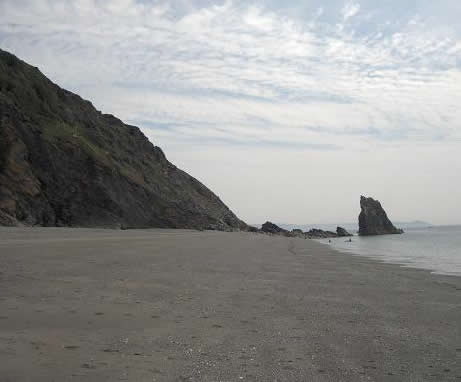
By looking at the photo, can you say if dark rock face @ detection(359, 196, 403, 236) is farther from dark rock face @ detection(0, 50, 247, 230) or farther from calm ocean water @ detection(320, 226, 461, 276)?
dark rock face @ detection(0, 50, 247, 230)

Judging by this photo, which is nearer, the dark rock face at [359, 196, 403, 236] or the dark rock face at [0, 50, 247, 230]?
the dark rock face at [0, 50, 247, 230]

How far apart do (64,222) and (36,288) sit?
1096 inches

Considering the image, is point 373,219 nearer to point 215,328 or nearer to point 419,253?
point 419,253

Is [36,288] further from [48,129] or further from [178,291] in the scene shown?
[48,129]

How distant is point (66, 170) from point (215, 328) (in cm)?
3337

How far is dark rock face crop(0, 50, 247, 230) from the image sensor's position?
3075cm

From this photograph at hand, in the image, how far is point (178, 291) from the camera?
7777 millimetres

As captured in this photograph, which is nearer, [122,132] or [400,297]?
[400,297]

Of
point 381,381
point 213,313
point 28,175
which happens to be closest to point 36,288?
point 213,313

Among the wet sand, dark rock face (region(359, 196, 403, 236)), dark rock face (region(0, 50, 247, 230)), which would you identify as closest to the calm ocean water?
the wet sand

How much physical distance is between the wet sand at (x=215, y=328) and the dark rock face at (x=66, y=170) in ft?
70.4

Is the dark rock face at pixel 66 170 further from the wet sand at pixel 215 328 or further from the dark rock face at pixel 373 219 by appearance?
the dark rock face at pixel 373 219

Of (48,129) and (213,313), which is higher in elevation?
(48,129)

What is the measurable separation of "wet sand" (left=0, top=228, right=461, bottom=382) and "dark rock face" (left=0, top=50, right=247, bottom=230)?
70.4ft
